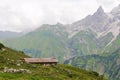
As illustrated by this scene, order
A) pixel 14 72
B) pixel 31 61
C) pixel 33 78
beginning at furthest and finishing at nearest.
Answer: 1. pixel 31 61
2. pixel 14 72
3. pixel 33 78

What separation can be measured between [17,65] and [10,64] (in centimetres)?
346

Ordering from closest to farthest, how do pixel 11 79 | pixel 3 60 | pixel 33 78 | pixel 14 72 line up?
pixel 11 79
pixel 33 78
pixel 14 72
pixel 3 60

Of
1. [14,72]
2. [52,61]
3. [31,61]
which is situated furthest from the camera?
[52,61]

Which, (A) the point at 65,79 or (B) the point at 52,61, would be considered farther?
(B) the point at 52,61

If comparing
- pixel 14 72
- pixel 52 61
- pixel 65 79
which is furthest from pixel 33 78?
pixel 52 61

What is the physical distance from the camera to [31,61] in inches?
6211

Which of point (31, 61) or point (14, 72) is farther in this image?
point (31, 61)

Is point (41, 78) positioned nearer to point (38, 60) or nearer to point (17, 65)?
point (17, 65)

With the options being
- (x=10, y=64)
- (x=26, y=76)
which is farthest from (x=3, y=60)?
(x=26, y=76)

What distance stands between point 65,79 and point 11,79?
31.2 m

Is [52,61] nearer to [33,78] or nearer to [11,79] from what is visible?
[33,78]

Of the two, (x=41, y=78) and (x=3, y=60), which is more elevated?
(x=3, y=60)

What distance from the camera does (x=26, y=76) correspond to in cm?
10488

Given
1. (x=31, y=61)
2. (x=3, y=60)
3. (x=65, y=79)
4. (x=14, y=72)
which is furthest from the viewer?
(x=31, y=61)
